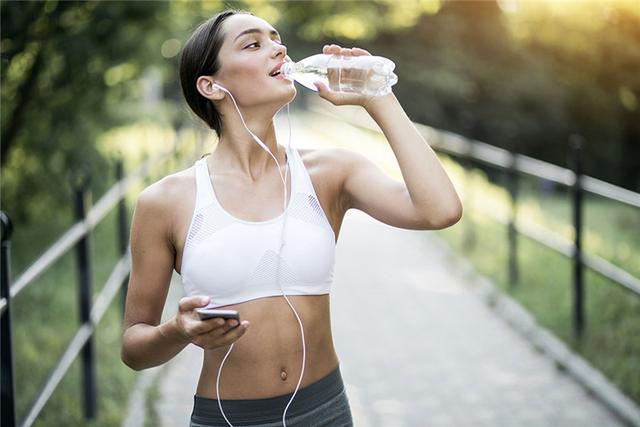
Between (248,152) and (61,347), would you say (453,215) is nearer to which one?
(248,152)

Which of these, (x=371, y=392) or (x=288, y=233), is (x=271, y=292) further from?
(x=371, y=392)

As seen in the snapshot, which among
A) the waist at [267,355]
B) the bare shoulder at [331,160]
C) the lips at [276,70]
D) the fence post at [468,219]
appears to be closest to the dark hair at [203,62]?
the lips at [276,70]

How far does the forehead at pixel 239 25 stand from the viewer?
103 inches

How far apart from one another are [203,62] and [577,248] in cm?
420

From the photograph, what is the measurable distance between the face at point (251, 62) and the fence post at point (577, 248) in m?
4.13

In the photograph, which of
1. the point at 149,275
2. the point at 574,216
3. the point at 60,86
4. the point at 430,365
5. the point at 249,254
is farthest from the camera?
the point at 60,86

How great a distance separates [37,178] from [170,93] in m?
30.7

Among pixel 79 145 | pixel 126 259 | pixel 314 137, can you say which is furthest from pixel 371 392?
pixel 314 137

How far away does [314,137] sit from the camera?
910 inches

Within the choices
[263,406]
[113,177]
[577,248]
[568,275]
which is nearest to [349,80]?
[263,406]

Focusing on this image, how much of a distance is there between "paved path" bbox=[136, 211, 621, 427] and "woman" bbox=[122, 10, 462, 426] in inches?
109

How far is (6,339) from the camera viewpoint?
3.25 meters

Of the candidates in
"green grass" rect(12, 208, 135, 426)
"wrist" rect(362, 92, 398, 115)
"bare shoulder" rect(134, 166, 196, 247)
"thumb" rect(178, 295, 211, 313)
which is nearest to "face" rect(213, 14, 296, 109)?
"wrist" rect(362, 92, 398, 115)

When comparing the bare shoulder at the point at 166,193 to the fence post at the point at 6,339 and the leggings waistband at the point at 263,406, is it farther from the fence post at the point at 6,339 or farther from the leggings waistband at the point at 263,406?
the fence post at the point at 6,339
